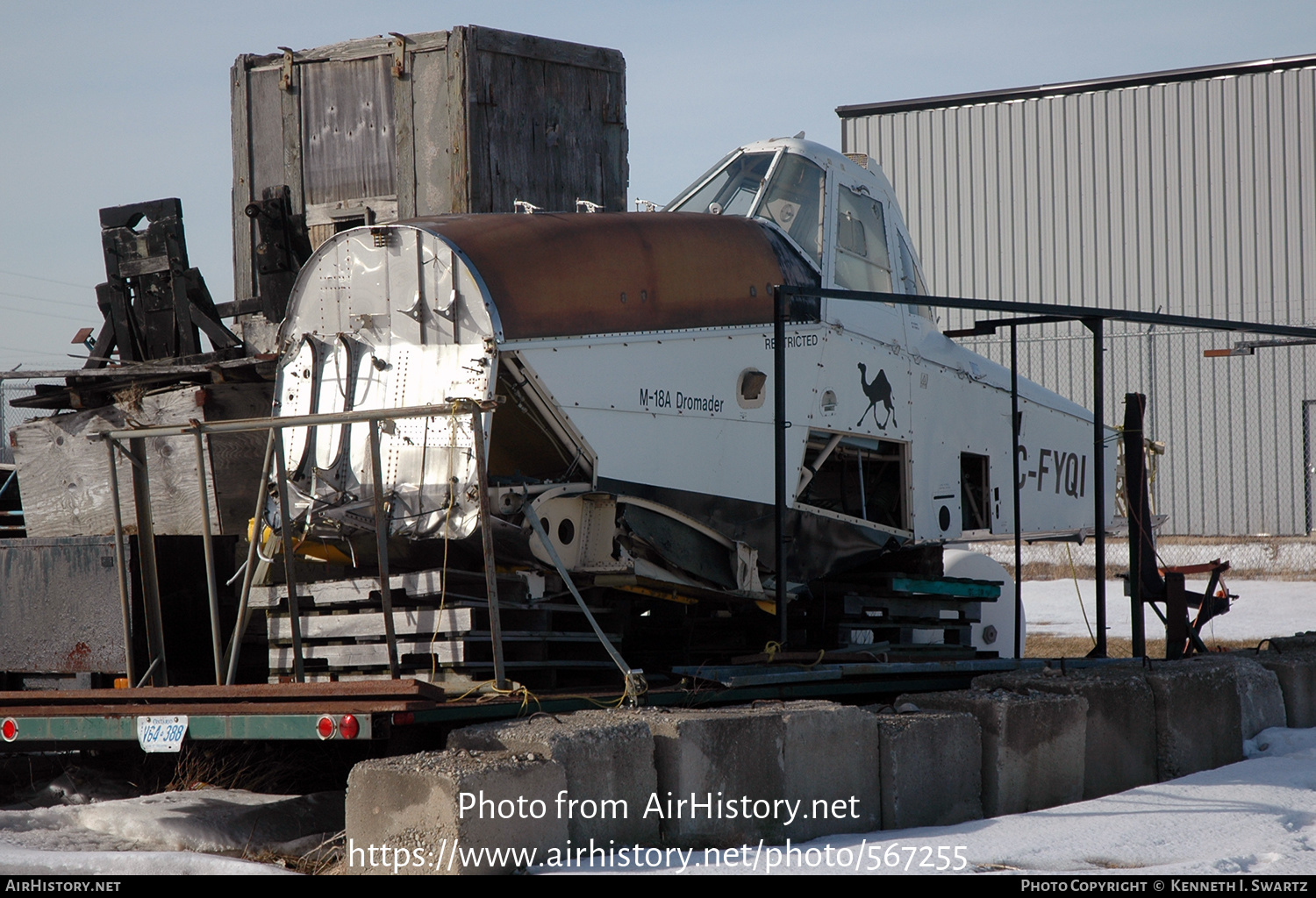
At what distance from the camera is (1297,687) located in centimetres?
855

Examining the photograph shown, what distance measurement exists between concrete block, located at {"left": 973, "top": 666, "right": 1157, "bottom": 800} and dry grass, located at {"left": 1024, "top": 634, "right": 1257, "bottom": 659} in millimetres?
6047

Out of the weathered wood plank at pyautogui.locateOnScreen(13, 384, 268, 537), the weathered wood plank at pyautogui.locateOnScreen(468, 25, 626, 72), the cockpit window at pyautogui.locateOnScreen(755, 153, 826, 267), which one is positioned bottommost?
the weathered wood plank at pyautogui.locateOnScreen(13, 384, 268, 537)

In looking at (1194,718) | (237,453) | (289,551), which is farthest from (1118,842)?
(237,453)

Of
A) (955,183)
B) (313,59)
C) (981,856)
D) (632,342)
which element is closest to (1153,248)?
(955,183)

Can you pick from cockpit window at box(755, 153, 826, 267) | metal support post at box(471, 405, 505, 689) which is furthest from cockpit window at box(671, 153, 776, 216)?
metal support post at box(471, 405, 505, 689)

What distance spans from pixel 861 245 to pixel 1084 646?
776cm

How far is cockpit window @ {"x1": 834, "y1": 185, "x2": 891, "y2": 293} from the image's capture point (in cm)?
827

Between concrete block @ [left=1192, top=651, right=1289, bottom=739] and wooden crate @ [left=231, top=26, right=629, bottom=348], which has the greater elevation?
wooden crate @ [left=231, top=26, right=629, bottom=348]

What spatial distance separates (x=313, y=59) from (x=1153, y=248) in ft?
56.5

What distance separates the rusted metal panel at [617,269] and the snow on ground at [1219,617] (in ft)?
33.4

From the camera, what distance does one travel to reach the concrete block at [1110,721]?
Result: 688 cm

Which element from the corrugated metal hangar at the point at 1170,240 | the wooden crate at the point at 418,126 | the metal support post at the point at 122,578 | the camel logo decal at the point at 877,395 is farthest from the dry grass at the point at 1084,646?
the metal support post at the point at 122,578

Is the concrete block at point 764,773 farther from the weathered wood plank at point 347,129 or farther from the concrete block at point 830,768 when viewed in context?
the weathered wood plank at point 347,129

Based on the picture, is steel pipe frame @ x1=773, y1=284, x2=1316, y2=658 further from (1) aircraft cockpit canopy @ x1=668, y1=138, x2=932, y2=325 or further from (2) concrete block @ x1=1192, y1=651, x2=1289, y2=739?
(2) concrete block @ x1=1192, y1=651, x2=1289, y2=739
